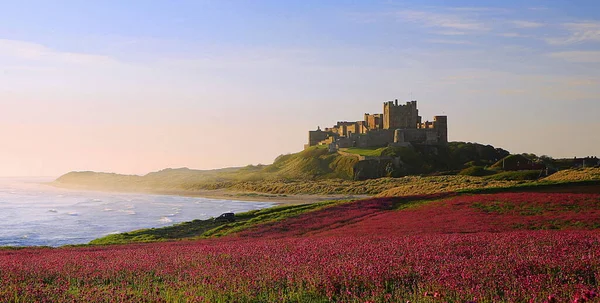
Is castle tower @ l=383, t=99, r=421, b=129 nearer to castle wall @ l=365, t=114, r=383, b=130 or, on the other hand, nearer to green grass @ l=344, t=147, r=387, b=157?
castle wall @ l=365, t=114, r=383, b=130

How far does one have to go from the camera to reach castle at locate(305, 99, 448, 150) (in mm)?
136375

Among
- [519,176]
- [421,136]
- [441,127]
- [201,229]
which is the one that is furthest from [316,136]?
[201,229]

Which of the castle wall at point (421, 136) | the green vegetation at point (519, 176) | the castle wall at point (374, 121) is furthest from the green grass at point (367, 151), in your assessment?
the green vegetation at point (519, 176)

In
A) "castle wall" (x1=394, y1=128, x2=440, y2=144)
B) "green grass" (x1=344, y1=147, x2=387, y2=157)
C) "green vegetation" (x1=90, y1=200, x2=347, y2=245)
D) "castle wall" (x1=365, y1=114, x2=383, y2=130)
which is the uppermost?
"castle wall" (x1=365, y1=114, x2=383, y2=130)

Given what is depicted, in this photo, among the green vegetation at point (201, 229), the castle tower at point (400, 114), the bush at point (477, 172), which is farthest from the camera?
the castle tower at point (400, 114)

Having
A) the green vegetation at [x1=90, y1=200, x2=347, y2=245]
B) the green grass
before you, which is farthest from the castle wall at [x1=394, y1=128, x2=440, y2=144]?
the green vegetation at [x1=90, y1=200, x2=347, y2=245]

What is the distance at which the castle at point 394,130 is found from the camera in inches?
5369

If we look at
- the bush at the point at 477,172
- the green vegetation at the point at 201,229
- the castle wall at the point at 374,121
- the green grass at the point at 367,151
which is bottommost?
the green vegetation at the point at 201,229

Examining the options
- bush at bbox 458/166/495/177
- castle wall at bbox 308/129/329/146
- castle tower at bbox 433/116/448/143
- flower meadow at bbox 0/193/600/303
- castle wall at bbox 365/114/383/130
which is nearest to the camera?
flower meadow at bbox 0/193/600/303

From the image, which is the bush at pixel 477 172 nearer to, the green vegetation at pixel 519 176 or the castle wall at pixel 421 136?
the green vegetation at pixel 519 176

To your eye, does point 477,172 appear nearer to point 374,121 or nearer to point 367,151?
point 367,151

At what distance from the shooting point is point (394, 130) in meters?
142

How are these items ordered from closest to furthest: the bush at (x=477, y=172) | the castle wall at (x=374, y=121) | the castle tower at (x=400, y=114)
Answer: the bush at (x=477, y=172), the castle tower at (x=400, y=114), the castle wall at (x=374, y=121)

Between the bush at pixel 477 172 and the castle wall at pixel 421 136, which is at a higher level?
the castle wall at pixel 421 136
